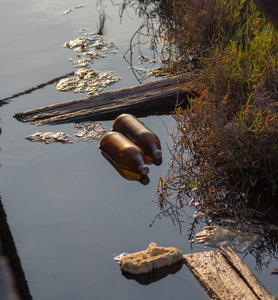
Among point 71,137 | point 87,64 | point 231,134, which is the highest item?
point 231,134

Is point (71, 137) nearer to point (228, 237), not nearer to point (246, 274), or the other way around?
point (228, 237)

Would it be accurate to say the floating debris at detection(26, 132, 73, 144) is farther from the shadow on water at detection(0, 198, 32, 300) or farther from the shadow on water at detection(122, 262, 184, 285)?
the shadow on water at detection(122, 262, 184, 285)

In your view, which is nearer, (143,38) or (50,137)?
(50,137)

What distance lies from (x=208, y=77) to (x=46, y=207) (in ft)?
6.27

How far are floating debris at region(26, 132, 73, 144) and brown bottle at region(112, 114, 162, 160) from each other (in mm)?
502

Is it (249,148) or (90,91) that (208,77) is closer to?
(249,148)

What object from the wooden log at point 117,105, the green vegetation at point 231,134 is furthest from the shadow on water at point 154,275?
the wooden log at point 117,105

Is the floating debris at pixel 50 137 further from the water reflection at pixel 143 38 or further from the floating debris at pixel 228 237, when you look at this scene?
the floating debris at pixel 228 237

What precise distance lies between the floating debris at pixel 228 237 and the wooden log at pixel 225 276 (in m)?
0.09

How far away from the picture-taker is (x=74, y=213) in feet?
11.2

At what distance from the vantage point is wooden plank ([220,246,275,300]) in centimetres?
269

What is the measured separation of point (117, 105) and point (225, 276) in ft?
8.03

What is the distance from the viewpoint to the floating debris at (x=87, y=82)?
529cm

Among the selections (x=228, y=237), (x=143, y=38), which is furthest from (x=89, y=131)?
(x=143, y=38)
